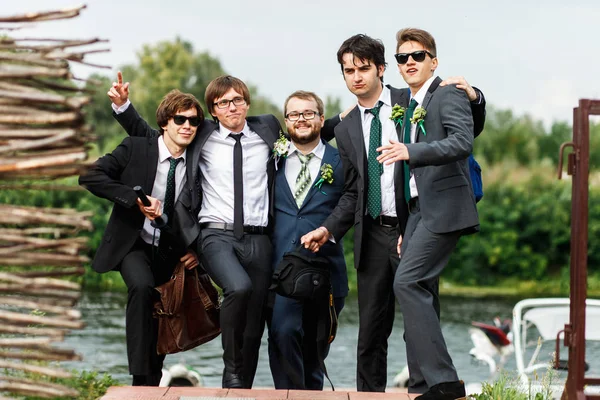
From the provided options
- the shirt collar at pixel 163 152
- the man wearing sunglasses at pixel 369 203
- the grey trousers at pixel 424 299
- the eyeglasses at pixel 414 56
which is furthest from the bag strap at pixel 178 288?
the eyeglasses at pixel 414 56

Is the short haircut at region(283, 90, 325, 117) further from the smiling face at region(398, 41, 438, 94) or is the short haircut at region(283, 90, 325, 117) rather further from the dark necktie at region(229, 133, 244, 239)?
the smiling face at region(398, 41, 438, 94)

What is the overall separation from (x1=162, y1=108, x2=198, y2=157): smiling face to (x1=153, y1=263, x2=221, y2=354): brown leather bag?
665 millimetres

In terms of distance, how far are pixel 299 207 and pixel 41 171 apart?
2816mm

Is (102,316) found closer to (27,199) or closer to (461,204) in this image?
(27,199)

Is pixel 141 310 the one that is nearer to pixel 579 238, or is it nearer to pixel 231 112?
pixel 231 112

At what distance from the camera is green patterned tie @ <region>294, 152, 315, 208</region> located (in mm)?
6164

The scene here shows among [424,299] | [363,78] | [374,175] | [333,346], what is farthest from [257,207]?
[333,346]

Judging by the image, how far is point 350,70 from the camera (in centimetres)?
598

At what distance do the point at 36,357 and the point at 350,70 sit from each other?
3.00m

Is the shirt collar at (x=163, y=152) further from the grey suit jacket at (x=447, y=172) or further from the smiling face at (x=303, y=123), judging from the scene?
the grey suit jacket at (x=447, y=172)

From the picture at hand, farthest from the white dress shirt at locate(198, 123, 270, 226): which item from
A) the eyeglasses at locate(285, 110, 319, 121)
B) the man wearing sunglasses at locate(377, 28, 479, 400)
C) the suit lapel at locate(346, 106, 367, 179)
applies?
the man wearing sunglasses at locate(377, 28, 479, 400)

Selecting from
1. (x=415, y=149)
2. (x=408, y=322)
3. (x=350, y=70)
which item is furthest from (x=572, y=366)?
(x=350, y=70)

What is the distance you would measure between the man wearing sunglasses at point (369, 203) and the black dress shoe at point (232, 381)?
2.33 ft

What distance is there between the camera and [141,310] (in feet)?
19.4
